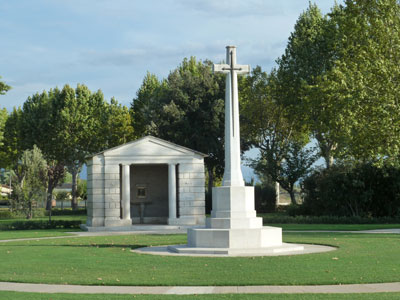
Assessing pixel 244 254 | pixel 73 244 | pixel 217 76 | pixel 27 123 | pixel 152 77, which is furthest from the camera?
pixel 152 77

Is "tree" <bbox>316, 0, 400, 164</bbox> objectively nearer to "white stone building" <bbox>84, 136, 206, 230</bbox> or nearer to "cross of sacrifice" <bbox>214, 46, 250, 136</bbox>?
"white stone building" <bbox>84, 136, 206, 230</bbox>

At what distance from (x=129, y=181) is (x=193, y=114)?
24.8 meters

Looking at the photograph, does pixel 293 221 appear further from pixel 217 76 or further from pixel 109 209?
pixel 217 76

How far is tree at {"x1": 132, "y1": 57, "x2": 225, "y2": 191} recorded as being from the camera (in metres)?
66.9

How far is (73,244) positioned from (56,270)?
10.6 metres

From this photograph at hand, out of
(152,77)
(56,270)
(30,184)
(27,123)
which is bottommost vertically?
(56,270)

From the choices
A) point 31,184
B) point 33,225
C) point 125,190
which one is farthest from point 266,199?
point 33,225

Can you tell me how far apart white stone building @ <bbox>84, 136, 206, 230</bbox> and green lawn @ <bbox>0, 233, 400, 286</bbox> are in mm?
18283

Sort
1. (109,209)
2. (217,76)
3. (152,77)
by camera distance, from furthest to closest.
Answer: (152,77)
(217,76)
(109,209)

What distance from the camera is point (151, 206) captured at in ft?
156

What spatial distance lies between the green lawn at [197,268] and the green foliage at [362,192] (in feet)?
88.3

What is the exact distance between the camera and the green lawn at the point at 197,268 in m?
15.3

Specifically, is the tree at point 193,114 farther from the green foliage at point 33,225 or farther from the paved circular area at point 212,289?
the paved circular area at point 212,289

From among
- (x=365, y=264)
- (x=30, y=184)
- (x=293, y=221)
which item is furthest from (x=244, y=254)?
(x=30, y=184)
